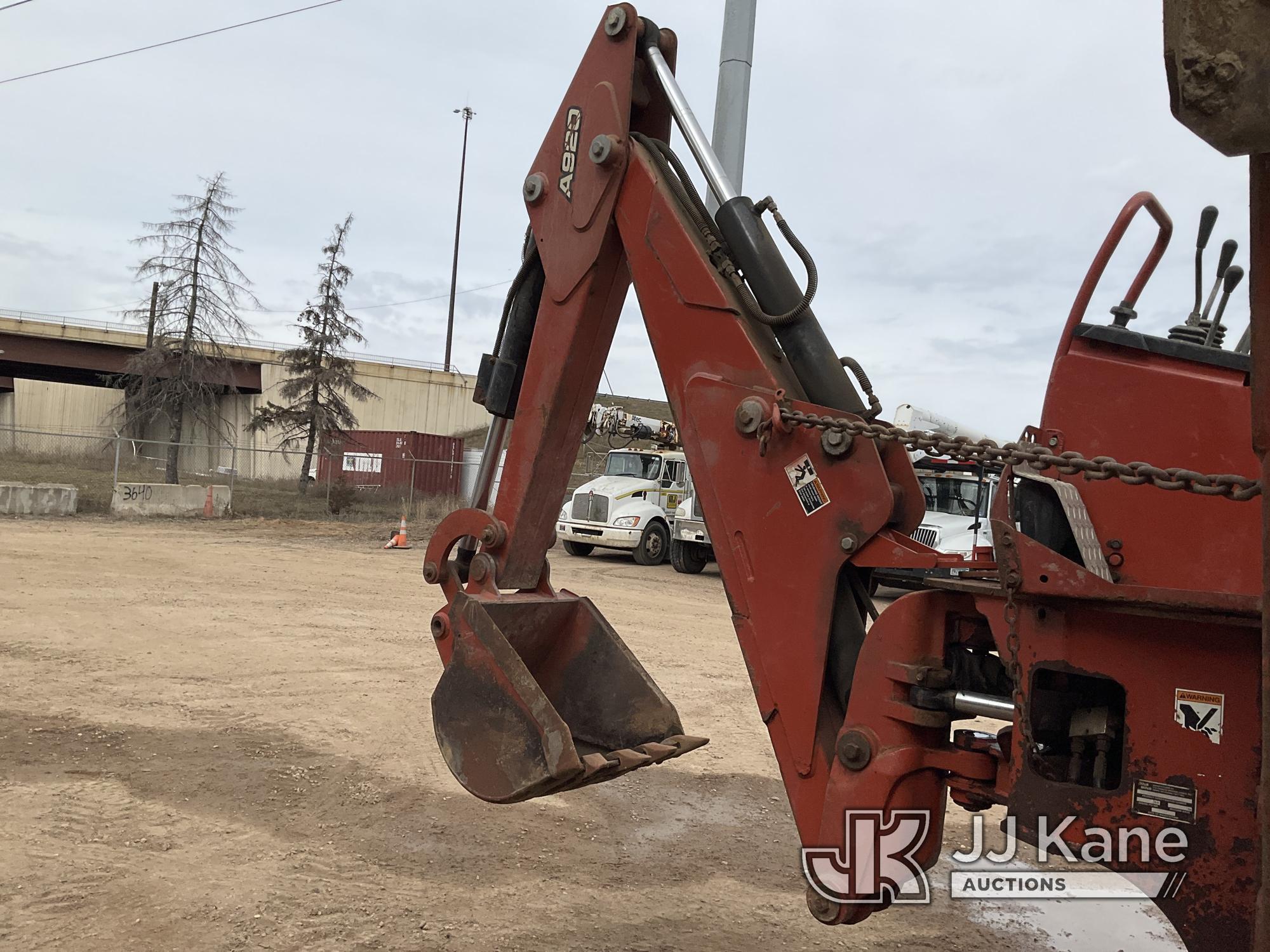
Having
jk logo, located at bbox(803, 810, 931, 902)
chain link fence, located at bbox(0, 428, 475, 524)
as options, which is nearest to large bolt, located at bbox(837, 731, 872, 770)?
A: jk logo, located at bbox(803, 810, 931, 902)

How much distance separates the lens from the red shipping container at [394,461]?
30.0 metres

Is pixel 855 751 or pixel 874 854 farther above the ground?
pixel 855 751

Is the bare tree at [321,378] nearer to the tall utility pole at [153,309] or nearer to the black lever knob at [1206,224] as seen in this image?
the tall utility pole at [153,309]

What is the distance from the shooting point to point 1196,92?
1348 millimetres

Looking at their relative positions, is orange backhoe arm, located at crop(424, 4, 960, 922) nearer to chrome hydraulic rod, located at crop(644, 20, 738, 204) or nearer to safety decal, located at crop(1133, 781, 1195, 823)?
chrome hydraulic rod, located at crop(644, 20, 738, 204)

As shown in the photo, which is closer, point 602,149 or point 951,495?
point 602,149

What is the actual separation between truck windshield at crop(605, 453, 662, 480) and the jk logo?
17267 millimetres

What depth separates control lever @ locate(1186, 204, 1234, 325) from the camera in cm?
280

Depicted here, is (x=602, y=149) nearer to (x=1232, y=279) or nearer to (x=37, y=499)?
(x=1232, y=279)

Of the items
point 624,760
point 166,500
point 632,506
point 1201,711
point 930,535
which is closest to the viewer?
point 1201,711

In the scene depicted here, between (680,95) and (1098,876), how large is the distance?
4059mm

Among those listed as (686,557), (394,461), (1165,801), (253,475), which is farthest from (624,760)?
(253,475)

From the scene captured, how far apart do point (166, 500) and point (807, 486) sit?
2197 centimetres

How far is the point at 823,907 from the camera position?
9.17 feet
